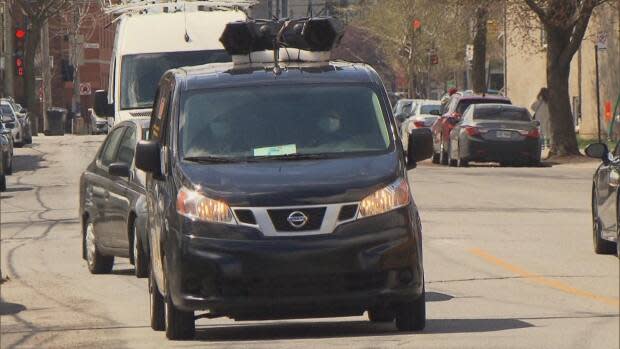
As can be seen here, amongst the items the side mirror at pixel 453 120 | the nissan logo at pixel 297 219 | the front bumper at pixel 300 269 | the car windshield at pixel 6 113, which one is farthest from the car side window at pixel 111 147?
the car windshield at pixel 6 113

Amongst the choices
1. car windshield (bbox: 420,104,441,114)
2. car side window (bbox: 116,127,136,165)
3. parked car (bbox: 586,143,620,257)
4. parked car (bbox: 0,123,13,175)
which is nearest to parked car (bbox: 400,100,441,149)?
car windshield (bbox: 420,104,441,114)

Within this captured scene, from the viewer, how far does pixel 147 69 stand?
23.6 m

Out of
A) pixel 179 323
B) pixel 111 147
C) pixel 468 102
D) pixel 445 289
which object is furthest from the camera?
pixel 468 102

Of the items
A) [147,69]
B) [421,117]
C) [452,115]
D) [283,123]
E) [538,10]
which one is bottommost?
[421,117]

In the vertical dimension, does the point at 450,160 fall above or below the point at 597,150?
below

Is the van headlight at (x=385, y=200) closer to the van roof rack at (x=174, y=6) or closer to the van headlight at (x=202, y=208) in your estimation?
the van headlight at (x=202, y=208)

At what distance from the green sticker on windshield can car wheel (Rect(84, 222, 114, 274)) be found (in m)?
5.90

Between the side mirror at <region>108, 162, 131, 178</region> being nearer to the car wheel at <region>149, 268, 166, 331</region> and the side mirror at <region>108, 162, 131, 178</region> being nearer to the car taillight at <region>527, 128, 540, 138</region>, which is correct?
the car wheel at <region>149, 268, 166, 331</region>

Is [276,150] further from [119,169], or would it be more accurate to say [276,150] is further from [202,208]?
[119,169]

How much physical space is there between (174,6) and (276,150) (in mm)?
14462

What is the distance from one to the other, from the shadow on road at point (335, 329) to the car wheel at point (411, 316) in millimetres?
63

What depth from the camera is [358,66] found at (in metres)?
12.0

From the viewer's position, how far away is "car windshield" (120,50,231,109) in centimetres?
2328

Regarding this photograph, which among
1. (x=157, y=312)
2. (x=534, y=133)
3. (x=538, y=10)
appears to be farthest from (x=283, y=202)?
(x=538, y=10)
